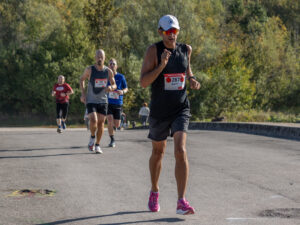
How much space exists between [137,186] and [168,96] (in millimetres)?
1867

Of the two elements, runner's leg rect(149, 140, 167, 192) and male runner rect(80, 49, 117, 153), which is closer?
runner's leg rect(149, 140, 167, 192)

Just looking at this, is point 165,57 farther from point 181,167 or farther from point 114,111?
point 114,111

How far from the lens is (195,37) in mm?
50188

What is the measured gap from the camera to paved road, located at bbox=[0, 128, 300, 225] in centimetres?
497

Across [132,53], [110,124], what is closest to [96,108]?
[110,124]

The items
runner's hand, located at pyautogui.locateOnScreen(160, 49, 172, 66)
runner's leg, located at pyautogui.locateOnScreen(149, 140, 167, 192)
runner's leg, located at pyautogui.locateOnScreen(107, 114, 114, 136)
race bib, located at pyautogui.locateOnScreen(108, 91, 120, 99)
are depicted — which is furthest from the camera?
race bib, located at pyautogui.locateOnScreen(108, 91, 120, 99)

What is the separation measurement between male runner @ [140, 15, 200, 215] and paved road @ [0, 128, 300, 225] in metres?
0.46

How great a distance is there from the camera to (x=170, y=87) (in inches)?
211

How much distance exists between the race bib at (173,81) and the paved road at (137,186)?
125 cm

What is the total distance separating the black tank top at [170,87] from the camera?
5.36m

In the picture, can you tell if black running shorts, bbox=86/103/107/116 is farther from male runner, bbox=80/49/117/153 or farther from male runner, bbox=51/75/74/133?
male runner, bbox=51/75/74/133

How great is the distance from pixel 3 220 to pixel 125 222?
1111 mm

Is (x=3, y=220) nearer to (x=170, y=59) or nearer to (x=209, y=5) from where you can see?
(x=170, y=59)

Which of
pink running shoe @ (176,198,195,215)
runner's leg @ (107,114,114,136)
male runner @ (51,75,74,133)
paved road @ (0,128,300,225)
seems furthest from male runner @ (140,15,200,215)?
male runner @ (51,75,74,133)
